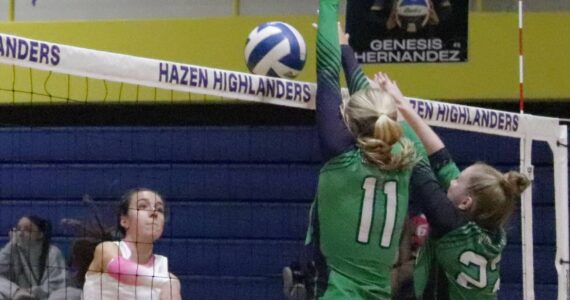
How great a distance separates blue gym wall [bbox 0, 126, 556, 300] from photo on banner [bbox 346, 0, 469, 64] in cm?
69

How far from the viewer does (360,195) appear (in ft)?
11.6

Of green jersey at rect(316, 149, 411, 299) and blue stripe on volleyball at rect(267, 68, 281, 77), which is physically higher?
blue stripe on volleyball at rect(267, 68, 281, 77)

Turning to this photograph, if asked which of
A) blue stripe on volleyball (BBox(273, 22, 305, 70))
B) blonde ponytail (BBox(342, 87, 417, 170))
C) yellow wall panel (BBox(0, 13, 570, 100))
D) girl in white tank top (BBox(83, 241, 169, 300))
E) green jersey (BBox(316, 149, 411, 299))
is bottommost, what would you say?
girl in white tank top (BBox(83, 241, 169, 300))

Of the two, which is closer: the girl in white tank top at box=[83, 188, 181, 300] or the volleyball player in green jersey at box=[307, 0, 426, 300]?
the volleyball player in green jersey at box=[307, 0, 426, 300]

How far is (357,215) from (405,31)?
5.50m

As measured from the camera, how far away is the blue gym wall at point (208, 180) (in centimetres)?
906

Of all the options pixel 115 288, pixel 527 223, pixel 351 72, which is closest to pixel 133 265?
pixel 115 288

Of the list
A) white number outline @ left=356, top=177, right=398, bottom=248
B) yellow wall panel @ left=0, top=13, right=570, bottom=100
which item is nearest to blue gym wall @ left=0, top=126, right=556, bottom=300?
yellow wall panel @ left=0, top=13, right=570, bottom=100

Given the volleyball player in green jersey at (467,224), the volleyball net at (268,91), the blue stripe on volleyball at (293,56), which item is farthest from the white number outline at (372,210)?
the blue stripe on volleyball at (293,56)

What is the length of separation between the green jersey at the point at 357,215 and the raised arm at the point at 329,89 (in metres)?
0.05

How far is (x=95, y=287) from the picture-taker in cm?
468

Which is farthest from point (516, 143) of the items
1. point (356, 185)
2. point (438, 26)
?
point (356, 185)

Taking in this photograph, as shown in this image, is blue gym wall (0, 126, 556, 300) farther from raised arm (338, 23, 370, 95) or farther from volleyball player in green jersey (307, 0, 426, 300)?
volleyball player in green jersey (307, 0, 426, 300)

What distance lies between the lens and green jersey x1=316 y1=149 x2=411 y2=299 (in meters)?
3.52
